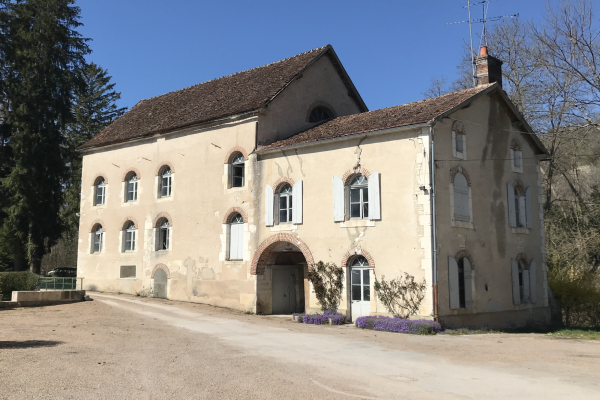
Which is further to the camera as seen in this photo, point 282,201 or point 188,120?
point 188,120

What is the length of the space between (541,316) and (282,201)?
10.4m

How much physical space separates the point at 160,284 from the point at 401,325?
36.3 ft

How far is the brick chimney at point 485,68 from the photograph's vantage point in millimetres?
19281

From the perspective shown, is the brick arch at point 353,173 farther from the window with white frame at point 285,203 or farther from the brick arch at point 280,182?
the window with white frame at point 285,203

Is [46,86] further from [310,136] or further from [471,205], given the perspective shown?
[471,205]

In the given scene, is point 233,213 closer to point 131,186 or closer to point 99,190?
point 131,186

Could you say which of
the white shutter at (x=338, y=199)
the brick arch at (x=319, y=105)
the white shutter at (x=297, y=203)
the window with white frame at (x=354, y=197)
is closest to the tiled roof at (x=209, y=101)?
the brick arch at (x=319, y=105)

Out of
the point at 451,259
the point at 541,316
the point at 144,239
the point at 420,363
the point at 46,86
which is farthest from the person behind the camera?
the point at 46,86

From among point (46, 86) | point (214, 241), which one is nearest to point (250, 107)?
point (214, 241)

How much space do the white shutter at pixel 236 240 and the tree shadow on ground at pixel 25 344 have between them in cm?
883

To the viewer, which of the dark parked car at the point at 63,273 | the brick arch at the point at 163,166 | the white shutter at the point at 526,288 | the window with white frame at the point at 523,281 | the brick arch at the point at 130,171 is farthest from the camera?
the dark parked car at the point at 63,273

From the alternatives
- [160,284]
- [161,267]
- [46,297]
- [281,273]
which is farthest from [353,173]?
[46,297]

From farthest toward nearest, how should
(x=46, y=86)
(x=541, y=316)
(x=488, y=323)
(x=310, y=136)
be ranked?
1. (x=46, y=86)
2. (x=541, y=316)
3. (x=310, y=136)
4. (x=488, y=323)

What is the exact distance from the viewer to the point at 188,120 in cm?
2230
